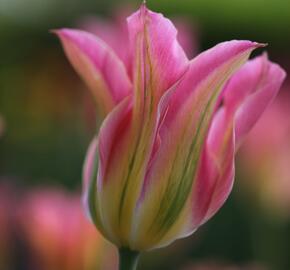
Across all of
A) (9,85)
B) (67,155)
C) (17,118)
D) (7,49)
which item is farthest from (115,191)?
(7,49)

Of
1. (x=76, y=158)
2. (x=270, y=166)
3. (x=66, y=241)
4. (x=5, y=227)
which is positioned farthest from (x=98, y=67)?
(x=76, y=158)

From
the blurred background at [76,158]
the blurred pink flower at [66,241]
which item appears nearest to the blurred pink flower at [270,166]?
the blurred background at [76,158]

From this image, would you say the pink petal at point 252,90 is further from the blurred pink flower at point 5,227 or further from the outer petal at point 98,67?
the blurred pink flower at point 5,227

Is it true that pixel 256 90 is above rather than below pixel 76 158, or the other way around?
above

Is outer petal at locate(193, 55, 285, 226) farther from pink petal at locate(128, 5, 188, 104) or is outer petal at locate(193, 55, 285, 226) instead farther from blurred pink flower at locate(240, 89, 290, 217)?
blurred pink flower at locate(240, 89, 290, 217)

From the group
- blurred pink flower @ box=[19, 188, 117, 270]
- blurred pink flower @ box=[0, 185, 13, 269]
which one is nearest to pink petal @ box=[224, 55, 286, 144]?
blurred pink flower @ box=[19, 188, 117, 270]

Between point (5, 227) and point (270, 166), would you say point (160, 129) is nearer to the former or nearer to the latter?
point (5, 227)

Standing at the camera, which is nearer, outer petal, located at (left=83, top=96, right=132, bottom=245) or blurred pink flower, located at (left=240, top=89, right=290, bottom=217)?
outer petal, located at (left=83, top=96, right=132, bottom=245)
